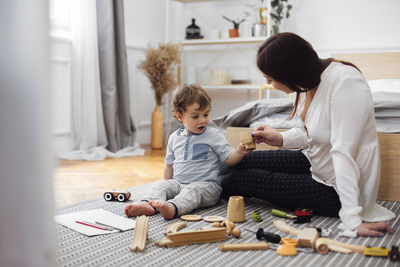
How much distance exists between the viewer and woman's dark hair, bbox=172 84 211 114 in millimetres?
1807

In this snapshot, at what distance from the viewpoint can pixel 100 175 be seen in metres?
2.64

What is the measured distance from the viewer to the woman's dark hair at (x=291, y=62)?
1.45 m

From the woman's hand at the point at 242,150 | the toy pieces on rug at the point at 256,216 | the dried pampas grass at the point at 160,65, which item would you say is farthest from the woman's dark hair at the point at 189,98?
the dried pampas grass at the point at 160,65

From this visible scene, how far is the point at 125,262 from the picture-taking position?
121 cm

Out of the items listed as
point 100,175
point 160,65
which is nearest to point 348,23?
point 160,65

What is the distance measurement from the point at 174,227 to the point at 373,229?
0.61 m

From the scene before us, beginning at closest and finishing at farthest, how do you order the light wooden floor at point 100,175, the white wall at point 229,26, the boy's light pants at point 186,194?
the boy's light pants at point 186,194
the light wooden floor at point 100,175
the white wall at point 229,26

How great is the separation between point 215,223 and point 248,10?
2.96 meters

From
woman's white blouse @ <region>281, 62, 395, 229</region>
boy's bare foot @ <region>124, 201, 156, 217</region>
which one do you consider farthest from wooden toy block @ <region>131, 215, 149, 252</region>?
woman's white blouse @ <region>281, 62, 395, 229</region>

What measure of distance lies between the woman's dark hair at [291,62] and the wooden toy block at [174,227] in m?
0.56

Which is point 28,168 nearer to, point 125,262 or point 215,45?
point 125,262

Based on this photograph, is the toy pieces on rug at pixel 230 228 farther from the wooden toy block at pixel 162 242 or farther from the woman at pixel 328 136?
the woman at pixel 328 136

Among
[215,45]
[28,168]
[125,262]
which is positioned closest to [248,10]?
[215,45]

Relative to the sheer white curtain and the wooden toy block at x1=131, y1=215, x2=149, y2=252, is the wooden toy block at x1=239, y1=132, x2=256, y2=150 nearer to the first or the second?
the wooden toy block at x1=131, y1=215, x2=149, y2=252
